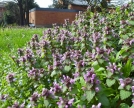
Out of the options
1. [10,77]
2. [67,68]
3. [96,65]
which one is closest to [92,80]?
[96,65]

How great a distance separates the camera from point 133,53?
103 inches

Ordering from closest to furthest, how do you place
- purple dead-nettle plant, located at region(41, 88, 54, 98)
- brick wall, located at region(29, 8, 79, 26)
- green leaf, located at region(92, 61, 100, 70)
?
purple dead-nettle plant, located at region(41, 88, 54, 98)
green leaf, located at region(92, 61, 100, 70)
brick wall, located at region(29, 8, 79, 26)

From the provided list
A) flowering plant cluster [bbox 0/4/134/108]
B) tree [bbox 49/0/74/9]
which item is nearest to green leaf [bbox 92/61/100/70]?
flowering plant cluster [bbox 0/4/134/108]

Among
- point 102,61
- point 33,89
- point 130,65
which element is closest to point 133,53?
point 130,65

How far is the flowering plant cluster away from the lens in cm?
192

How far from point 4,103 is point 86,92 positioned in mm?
1123

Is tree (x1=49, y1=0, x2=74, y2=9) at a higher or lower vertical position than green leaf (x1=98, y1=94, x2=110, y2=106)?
higher

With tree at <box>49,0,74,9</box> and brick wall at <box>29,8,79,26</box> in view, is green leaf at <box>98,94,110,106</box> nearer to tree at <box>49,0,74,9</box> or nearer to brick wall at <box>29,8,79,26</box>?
brick wall at <box>29,8,79,26</box>

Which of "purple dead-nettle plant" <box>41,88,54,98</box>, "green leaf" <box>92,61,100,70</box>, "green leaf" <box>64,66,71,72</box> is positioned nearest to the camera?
"purple dead-nettle plant" <box>41,88,54,98</box>

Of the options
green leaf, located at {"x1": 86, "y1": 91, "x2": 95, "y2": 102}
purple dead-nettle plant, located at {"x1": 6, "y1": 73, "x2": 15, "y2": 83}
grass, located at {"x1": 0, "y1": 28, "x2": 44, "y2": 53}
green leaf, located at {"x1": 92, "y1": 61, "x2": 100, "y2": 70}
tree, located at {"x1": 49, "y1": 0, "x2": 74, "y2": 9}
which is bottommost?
grass, located at {"x1": 0, "y1": 28, "x2": 44, "y2": 53}

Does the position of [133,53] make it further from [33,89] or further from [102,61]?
[33,89]

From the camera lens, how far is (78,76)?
2.38 m

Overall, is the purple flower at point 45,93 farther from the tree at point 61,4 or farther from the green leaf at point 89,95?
the tree at point 61,4

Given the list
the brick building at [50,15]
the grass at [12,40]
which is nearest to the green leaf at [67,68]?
the grass at [12,40]
